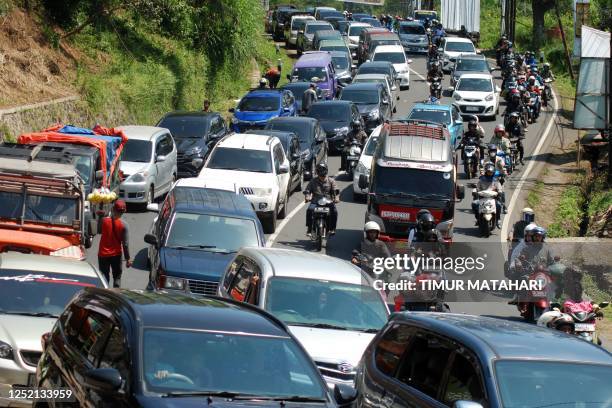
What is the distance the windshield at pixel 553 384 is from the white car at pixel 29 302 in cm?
465

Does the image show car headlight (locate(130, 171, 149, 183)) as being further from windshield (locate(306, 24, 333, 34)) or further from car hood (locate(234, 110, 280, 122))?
windshield (locate(306, 24, 333, 34))

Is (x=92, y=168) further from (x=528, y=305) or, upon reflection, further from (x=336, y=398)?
(x=336, y=398)

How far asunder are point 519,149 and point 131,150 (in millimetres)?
13065

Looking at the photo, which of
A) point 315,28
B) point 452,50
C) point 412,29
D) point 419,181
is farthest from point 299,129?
point 412,29

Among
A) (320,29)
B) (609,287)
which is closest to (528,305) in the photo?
(609,287)

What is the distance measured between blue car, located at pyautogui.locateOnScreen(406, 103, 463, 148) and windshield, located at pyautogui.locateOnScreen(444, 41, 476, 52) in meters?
24.8

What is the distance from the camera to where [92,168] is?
945 inches

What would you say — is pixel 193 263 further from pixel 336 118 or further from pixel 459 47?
pixel 459 47

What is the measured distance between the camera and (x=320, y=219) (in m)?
24.0

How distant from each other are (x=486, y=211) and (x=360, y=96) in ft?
51.5

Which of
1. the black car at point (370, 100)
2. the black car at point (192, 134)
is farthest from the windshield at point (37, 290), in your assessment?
the black car at point (370, 100)

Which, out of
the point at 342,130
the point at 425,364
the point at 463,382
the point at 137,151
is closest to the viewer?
the point at 463,382

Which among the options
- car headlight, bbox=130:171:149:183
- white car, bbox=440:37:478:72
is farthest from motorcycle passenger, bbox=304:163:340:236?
white car, bbox=440:37:478:72

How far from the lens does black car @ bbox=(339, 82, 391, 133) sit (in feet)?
131
